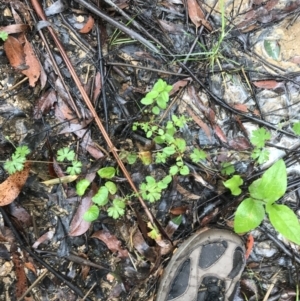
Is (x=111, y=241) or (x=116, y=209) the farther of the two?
(x=111, y=241)

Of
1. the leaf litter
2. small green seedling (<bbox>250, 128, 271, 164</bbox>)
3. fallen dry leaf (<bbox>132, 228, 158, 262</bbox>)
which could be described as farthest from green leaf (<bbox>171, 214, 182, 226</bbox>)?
small green seedling (<bbox>250, 128, 271, 164</bbox>)

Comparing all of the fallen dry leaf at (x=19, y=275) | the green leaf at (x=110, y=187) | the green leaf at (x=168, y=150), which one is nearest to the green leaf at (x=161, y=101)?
the green leaf at (x=168, y=150)

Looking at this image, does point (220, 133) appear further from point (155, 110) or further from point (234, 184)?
point (155, 110)

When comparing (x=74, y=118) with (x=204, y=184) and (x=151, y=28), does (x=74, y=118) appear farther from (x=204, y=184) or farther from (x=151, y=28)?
(x=204, y=184)

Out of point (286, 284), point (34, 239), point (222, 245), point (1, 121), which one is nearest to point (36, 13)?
point (1, 121)

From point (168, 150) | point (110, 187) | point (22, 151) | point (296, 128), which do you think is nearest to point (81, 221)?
point (110, 187)
